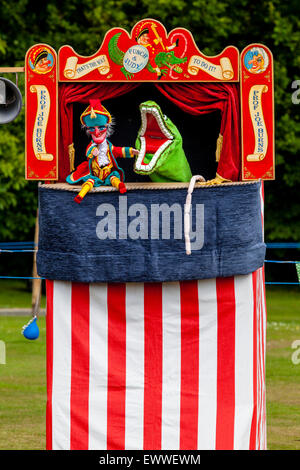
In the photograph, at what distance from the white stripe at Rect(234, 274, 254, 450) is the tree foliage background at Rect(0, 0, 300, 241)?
512 inches

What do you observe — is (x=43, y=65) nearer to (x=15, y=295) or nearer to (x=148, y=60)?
(x=148, y=60)

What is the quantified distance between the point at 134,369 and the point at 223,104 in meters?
1.69

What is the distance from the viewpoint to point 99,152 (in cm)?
569

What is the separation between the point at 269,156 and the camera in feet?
18.4

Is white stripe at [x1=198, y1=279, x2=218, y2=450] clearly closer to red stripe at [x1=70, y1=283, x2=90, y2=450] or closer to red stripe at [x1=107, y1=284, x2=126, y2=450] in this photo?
red stripe at [x1=107, y1=284, x2=126, y2=450]

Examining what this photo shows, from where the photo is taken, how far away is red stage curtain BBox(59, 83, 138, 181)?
5730 millimetres

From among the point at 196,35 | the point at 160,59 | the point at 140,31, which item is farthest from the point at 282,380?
the point at 196,35

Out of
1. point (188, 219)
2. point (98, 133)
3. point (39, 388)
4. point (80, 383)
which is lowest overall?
point (39, 388)

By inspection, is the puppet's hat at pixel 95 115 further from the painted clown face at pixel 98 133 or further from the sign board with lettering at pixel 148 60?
the sign board with lettering at pixel 148 60

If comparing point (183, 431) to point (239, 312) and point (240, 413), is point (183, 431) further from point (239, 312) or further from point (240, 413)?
point (239, 312)

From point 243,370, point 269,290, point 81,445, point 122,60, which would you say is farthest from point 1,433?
point 269,290

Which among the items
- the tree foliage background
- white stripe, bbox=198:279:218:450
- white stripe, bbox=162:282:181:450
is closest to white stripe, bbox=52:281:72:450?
white stripe, bbox=162:282:181:450

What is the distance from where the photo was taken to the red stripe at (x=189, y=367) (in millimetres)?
5453

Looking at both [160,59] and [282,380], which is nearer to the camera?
[160,59]
